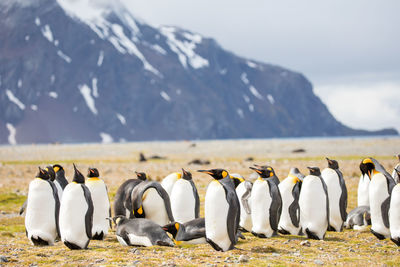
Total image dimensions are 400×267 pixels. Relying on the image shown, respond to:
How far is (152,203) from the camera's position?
10.3m

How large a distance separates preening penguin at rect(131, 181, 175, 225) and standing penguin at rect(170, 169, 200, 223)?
44cm

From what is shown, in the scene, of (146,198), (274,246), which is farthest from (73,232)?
(274,246)

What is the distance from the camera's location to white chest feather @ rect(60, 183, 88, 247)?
861 centimetres

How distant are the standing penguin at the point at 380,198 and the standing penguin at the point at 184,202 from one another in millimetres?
3606

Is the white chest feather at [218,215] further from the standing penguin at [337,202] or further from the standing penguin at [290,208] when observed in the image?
the standing penguin at [337,202]

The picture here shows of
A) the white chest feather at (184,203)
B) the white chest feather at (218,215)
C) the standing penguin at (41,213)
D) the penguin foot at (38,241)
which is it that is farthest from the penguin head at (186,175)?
the penguin foot at (38,241)

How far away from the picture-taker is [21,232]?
10.9 meters

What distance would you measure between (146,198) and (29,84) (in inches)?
7048

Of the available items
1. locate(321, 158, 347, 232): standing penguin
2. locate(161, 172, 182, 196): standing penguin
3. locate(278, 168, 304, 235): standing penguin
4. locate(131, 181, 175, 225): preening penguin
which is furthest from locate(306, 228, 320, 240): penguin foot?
locate(161, 172, 182, 196): standing penguin

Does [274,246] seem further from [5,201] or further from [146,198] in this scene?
[5,201]

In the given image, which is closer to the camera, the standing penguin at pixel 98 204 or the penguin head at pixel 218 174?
the penguin head at pixel 218 174

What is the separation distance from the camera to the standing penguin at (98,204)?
992 centimetres

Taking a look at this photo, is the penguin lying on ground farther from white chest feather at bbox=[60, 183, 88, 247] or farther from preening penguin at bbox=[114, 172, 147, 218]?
white chest feather at bbox=[60, 183, 88, 247]

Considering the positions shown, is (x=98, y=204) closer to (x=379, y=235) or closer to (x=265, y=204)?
(x=265, y=204)
